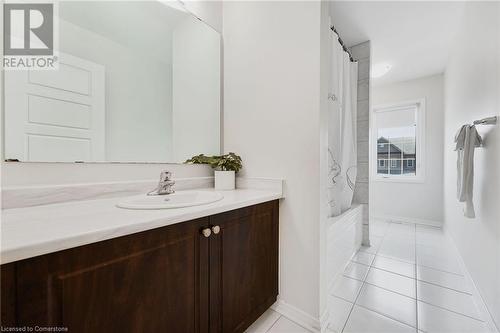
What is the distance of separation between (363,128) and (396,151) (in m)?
1.83

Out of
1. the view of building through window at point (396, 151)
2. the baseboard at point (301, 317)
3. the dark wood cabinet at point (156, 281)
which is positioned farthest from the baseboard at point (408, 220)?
the dark wood cabinet at point (156, 281)

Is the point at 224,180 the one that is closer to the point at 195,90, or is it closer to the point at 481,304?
the point at 195,90

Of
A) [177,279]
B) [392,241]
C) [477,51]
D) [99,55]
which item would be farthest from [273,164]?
[392,241]

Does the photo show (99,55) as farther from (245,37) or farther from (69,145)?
(245,37)

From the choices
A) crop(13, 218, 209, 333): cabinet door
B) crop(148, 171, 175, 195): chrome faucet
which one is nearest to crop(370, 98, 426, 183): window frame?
crop(148, 171, 175, 195): chrome faucet

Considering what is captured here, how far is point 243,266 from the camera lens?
1.16 metres

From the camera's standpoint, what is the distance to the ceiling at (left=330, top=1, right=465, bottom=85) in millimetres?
2039

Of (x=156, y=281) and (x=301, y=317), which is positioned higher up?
(x=156, y=281)

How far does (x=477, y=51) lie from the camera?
5.62ft

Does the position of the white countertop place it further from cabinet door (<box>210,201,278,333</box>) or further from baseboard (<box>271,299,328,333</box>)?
baseboard (<box>271,299,328,333</box>)

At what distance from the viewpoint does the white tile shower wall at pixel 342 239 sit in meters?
1.71

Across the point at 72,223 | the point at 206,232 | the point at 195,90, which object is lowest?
the point at 206,232

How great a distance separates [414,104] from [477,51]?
2.24 metres

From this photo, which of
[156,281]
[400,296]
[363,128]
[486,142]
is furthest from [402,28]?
[156,281]
